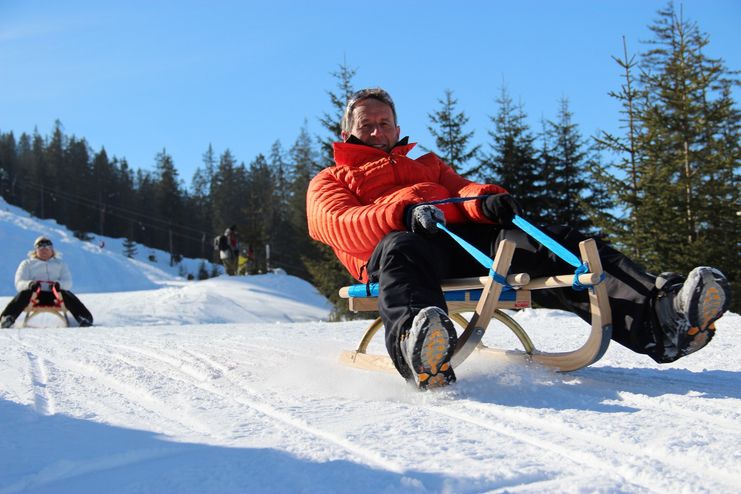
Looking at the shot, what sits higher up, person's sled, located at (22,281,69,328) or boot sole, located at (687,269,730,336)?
boot sole, located at (687,269,730,336)

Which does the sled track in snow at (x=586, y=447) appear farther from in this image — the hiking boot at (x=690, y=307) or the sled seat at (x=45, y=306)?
the sled seat at (x=45, y=306)

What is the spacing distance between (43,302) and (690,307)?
8.36m

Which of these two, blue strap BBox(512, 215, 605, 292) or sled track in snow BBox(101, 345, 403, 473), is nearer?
sled track in snow BBox(101, 345, 403, 473)

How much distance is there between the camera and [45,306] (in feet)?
27.3

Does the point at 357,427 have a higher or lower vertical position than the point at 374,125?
lower

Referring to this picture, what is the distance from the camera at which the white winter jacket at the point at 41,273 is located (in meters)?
8.46

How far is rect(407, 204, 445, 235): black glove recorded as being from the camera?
2.34 meters

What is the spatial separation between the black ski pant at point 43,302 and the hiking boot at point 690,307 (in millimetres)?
7985

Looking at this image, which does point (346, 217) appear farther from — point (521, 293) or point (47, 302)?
point (47, 302)

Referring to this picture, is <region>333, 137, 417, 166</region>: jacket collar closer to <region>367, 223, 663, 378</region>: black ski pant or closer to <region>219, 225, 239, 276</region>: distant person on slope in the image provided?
<region>367, 223, 663, 378</region>: black ski pant

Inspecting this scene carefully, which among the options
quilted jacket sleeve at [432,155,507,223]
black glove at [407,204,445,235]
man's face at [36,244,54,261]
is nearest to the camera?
black glove at [407,204,445,235]

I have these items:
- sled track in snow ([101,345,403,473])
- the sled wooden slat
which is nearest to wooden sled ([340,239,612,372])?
sled track in snow ([101,345,403,473])

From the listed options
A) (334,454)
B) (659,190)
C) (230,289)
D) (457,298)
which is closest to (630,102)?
(659,190)

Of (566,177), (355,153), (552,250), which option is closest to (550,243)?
(552,250)
